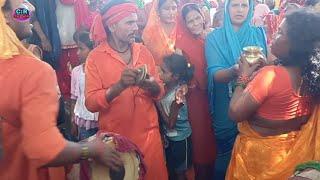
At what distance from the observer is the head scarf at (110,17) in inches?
123

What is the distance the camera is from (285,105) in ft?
8.50

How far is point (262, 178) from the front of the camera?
2.71 metres

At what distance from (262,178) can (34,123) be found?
1537 mm

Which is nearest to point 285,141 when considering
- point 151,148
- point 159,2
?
point 151,148

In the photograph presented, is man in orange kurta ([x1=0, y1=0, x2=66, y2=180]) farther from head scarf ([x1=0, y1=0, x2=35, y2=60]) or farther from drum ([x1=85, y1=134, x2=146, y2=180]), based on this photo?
drum ([x1=85, y1=134, x2=146, y2=180])

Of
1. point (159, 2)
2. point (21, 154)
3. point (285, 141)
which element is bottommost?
point (285, 141)

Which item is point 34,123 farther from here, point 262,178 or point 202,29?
point 202,29

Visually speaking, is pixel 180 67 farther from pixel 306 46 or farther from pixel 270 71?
pixel 306 46

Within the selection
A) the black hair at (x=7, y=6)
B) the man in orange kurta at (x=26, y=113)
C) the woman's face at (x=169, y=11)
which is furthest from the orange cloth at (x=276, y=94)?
the woman's face at (x=169, y=11)

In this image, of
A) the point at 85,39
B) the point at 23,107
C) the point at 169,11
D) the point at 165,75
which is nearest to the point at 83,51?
the point at 85,39

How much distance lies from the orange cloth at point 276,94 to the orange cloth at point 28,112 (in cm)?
123

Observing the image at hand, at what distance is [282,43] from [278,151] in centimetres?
67

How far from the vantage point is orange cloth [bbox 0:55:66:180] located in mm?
1805

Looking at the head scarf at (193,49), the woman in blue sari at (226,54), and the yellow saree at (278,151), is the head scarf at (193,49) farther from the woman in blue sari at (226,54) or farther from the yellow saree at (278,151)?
the yellow saree at (278,151)
